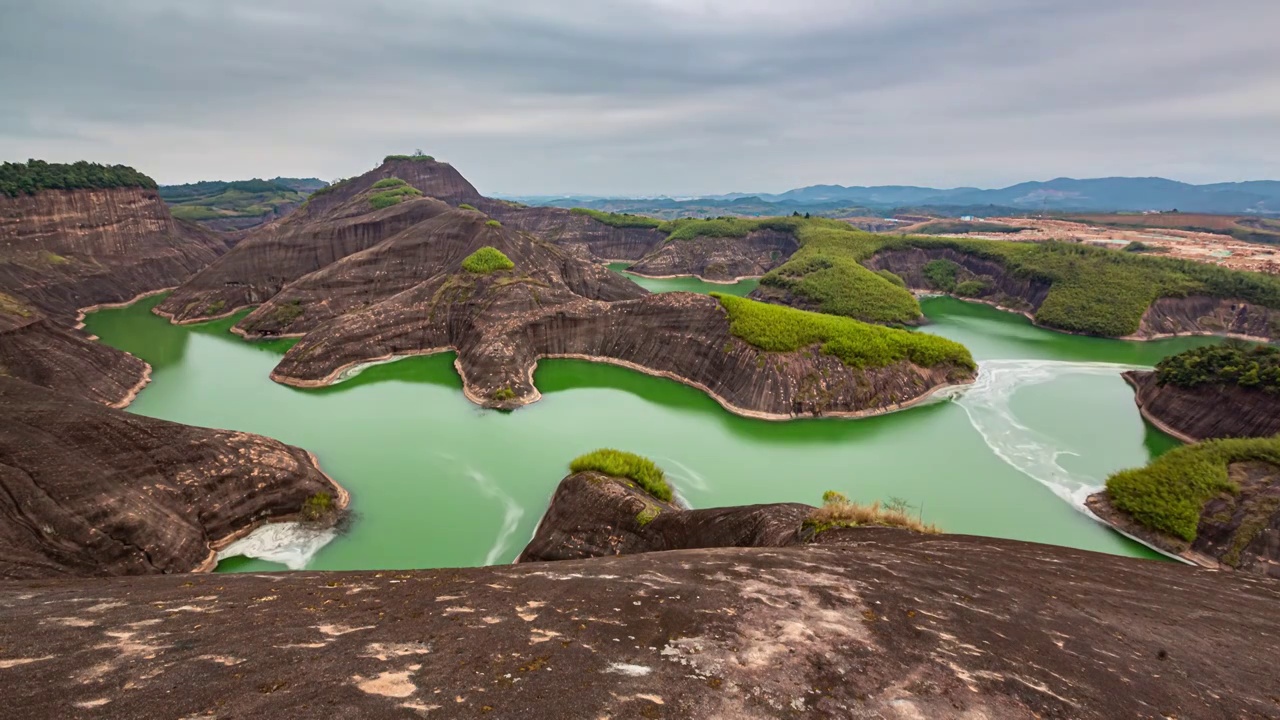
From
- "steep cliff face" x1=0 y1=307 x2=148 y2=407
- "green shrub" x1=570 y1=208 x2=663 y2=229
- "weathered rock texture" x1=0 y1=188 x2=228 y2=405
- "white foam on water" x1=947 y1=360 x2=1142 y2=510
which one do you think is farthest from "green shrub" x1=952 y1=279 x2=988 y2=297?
"weathered rock texture" x1=0 y1=188 x2=228 y2=405

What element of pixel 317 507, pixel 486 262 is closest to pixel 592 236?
pixel 486 262

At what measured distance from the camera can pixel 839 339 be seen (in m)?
42.9

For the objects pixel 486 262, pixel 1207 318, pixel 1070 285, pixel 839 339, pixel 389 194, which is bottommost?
pixel 839 339

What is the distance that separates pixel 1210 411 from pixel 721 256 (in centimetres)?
8483

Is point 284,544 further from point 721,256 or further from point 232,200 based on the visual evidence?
point 232,200

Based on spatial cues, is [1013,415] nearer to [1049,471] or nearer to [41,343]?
[1049,471]

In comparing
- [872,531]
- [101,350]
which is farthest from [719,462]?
[101,350]

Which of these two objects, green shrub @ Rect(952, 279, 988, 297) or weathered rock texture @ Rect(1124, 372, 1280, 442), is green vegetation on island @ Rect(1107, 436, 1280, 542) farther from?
green shrub @ Rect(952, 279, 988, 297)

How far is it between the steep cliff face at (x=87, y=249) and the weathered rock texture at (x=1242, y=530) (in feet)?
332

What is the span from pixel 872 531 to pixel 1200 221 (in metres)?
225

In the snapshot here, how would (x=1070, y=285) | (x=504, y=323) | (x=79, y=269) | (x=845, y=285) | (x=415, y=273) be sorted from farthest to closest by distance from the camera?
(x=845, y=285) → (x=1070, y=285) → (x=79, y=269) → (x=415, y=273) → (x=504, y=323)

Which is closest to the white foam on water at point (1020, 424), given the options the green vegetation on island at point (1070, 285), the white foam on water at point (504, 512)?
the green vegetation on island at point (1070, 285)

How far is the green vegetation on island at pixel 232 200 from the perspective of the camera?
141262 mm

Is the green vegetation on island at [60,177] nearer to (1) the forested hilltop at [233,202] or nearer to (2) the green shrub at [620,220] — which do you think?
(1) the forested hilltop at [233,202]
